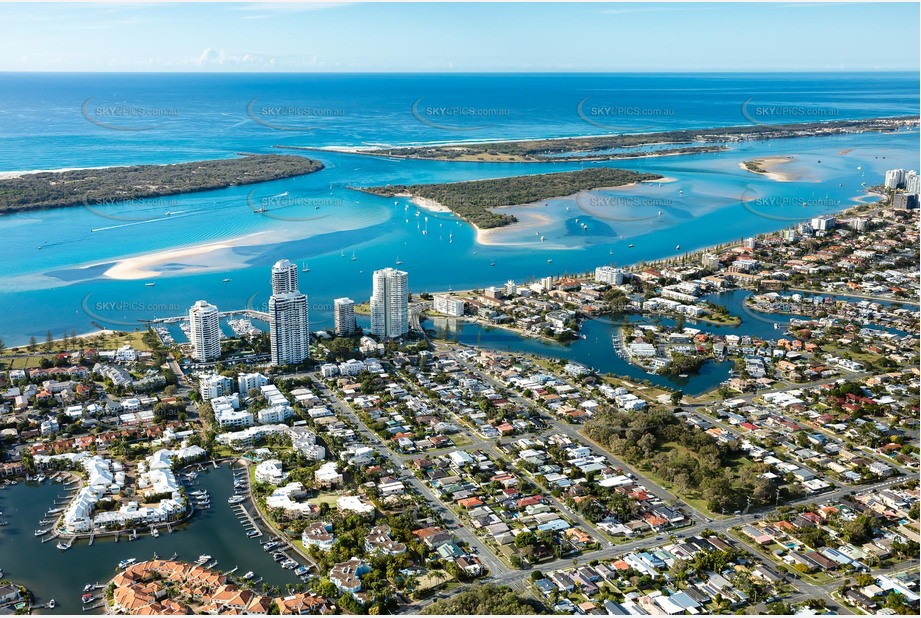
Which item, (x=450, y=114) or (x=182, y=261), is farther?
(x=450, y=114)

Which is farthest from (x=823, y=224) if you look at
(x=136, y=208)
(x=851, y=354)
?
(x=136, y=208)

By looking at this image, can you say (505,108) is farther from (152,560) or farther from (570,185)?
(152,560)

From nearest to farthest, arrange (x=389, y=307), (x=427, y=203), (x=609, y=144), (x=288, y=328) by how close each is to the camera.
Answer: (x=288, y=328)
(x=389, y=307)
(x=427, y=203)
(x=609, y=144)

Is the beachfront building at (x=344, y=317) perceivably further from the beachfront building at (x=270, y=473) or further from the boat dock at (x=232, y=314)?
the beachfront building at (x=270, y=473)

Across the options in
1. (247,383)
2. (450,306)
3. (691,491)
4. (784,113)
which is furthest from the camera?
(784,113)

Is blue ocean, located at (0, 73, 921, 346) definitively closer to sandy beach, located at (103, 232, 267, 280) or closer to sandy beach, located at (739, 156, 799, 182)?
sandy beach, located at (103, 232, 267, 280)

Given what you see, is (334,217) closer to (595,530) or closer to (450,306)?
(450,306)

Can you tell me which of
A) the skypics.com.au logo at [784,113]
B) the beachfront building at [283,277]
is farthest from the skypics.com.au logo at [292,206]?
the skypics.com.au logo at [784,113]

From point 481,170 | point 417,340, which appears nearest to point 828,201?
point 481,170
